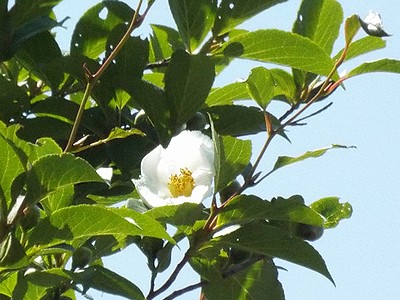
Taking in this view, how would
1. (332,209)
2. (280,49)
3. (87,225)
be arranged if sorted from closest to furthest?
1. (87,225)
2. (280,49)
3. (332,209)

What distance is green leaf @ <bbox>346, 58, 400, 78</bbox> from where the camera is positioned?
1.21 m

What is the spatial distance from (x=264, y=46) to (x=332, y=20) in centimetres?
17

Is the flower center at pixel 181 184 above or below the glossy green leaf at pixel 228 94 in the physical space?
below

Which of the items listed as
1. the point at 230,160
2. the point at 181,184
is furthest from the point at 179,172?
the point at 230,160

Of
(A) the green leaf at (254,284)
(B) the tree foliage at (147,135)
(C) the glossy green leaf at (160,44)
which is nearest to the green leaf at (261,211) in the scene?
(B) the tree foliage at (147,135)

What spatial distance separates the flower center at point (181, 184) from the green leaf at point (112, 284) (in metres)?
0.19

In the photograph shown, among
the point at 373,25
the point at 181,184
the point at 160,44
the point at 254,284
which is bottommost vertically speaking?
the point at 254,284

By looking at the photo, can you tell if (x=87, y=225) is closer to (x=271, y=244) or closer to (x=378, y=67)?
(x=271, y=244)

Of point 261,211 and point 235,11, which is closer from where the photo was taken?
point 261,211

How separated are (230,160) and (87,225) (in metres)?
0.22

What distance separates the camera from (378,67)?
1225 millimetres

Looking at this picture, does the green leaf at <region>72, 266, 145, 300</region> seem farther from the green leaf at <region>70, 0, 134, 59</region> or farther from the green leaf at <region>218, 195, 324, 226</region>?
the green leaf at <region>70, 0, 134, 59</region>

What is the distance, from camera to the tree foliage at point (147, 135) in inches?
38.5

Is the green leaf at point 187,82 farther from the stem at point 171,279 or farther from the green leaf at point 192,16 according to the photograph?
the stem at point 171,279
